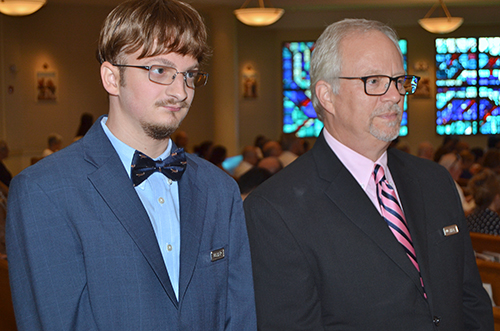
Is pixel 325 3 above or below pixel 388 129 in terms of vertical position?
above

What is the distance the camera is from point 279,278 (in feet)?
5.72

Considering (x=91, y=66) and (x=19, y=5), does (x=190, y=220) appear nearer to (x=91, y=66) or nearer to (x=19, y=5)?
(x=19, y=5)

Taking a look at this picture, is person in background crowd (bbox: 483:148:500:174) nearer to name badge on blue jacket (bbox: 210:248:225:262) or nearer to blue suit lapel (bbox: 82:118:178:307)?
name badge on blue jacket (bbox: 210:248:225:262)

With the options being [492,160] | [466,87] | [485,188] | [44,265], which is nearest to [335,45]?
[44,265]

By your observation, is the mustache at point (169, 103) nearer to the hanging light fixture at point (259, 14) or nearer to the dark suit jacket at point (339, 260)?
the dark suit jacket at point (339, 260)

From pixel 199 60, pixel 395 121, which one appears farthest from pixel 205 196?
pixel 395 121

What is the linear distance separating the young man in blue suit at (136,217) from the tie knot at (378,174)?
528 mm

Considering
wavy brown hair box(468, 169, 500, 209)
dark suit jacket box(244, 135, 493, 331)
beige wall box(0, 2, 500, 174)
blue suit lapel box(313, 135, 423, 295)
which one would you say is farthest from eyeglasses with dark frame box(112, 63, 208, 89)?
beige wall box(0, 2, 500, 174)

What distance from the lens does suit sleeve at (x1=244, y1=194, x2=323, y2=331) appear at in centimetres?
171

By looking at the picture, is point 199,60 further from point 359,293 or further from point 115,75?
point 359,293

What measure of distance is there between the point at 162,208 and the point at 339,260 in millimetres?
594

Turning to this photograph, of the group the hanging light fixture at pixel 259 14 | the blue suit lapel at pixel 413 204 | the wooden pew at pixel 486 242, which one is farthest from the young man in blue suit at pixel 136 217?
the hanging light fixture at pixel 259 14

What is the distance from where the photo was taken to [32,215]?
134cm

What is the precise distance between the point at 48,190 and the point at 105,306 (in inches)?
12.6
